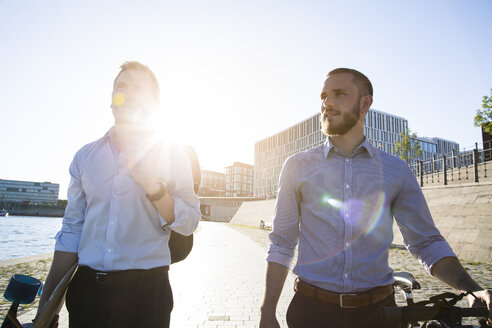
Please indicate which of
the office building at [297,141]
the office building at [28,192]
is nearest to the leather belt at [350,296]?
the office building at [297,141]

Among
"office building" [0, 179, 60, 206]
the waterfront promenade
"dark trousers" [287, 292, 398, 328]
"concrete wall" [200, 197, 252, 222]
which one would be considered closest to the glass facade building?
"concrete wall" [200, 197, 252, 222]

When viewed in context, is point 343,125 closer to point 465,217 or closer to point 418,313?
point 418,313

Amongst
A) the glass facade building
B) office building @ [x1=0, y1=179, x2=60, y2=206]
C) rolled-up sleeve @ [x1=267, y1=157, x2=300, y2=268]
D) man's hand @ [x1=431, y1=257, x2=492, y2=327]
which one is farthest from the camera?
office building @ [x1=0, y1=179, x2=60, y2=206]

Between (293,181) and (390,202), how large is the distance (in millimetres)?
609

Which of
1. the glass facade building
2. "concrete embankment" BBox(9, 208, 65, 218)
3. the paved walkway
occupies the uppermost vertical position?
the glass facade building

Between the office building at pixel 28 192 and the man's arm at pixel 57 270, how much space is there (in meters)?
140

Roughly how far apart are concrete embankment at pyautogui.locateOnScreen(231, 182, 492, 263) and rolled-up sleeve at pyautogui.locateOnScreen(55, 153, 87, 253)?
1182cm

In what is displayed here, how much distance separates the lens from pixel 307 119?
276 ft

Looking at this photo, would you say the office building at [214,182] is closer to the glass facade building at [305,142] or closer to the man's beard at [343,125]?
the glass facade building at [305,142]

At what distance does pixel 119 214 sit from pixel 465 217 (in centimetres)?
1459

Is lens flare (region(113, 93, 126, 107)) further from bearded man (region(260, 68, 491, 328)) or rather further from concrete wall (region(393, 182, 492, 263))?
concrete wall (region(393, 182, 492, 263))

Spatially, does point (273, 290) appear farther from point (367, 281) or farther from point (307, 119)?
point (307, 119)

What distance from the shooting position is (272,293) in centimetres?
172

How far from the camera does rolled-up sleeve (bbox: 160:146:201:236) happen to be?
5.33 ft
